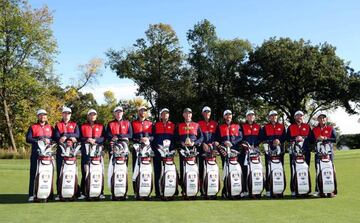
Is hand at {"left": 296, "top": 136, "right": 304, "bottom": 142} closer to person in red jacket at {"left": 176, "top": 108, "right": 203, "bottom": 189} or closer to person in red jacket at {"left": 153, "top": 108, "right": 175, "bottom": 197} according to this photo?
person in red jacket at {"left": 176, "top": 108, "right": 203, "bottom": 189}

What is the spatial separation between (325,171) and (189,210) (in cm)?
375

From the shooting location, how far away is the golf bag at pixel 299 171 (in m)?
10.8

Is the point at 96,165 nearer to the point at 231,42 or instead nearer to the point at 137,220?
the point at 137,220

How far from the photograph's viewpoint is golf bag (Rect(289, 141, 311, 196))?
10797 mm

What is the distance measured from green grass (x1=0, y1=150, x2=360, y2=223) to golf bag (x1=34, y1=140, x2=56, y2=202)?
40cm

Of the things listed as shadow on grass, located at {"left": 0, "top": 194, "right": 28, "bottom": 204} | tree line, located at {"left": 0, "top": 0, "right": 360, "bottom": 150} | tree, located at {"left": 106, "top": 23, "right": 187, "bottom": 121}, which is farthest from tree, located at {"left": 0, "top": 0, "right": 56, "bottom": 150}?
shadow on grass, located at {"left": 0, "top": 194, "right": 28, "bottom": 204}

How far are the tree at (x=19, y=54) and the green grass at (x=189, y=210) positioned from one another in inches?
1447

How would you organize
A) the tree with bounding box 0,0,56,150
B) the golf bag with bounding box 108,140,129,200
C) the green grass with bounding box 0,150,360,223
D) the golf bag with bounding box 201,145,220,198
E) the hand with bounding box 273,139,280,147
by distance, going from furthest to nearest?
the tree with bounding box 0,0,56,150 → the hand with bounding box 273,139,280,147 → the golf bag with bounding box 201,145,220,198 → the golf bag with bounding box 108,140,129,200 → the green grass with bounding box 0,150,360,223

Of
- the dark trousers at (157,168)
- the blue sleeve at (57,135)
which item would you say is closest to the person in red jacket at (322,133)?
the dark trousers at (157,168)

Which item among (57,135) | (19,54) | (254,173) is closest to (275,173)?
(254,173)

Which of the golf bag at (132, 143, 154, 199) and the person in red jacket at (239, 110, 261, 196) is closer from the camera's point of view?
the golf bag at (132, 143, 154, 199)

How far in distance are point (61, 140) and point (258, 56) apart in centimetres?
4569

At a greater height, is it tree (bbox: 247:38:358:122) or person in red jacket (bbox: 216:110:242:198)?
tree (bbox: 247:38:358:122)

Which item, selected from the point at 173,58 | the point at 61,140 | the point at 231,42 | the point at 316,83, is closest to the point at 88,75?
the point at 173,58
